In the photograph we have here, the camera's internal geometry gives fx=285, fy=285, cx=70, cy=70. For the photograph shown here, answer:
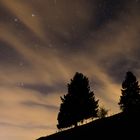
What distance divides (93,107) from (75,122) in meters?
4.54

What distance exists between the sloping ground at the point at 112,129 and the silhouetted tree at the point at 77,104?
26788 mm

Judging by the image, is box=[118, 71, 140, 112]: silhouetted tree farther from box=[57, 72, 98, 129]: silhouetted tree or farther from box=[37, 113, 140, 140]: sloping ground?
box=[37, 113, 140, 140]: sloping ground

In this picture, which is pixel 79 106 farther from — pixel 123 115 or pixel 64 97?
pixel 123 115

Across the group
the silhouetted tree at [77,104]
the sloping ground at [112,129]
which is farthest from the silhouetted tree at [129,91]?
the sloping ground at [112,129]

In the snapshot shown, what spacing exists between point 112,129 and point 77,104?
3221 cm

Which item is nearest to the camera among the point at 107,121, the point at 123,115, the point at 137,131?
the point at 137,131

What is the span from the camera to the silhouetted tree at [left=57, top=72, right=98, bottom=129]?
4722 centimetres

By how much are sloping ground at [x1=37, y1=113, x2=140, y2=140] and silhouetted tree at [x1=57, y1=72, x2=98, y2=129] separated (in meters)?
26.8

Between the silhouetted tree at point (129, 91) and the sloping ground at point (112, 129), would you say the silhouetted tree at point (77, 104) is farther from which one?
the sloping ground at point (112, 129)

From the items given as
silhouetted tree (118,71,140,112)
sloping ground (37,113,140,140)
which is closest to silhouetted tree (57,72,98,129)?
silhouetted tree (118,71,140,112)

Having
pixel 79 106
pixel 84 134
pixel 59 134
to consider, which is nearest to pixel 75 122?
pixel 79 106

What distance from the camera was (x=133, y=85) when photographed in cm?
4888

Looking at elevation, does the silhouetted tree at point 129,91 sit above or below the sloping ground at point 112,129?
above

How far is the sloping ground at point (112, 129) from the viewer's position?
48.3 feet
